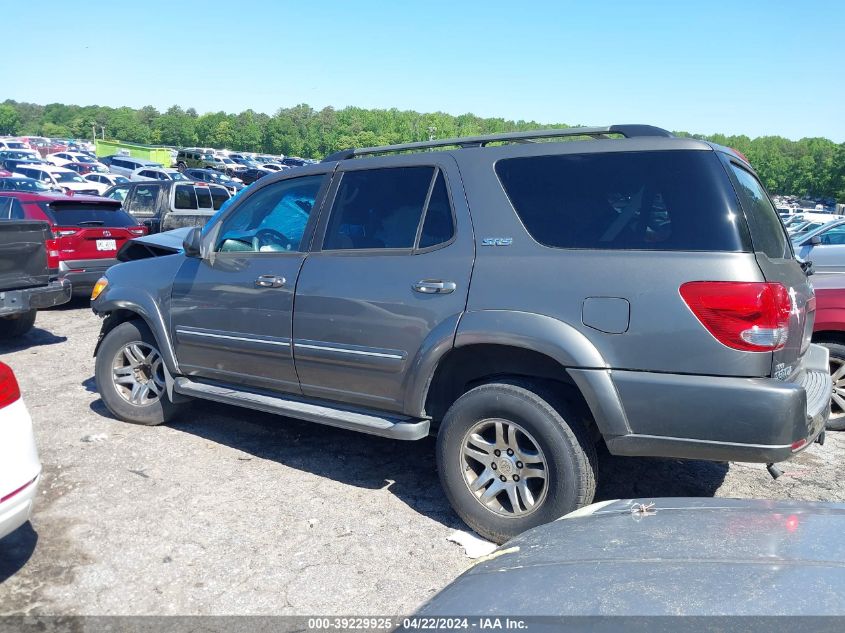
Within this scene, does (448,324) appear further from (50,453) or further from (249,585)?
(50,453)

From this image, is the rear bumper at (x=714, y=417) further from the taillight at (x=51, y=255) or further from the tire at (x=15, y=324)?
the tire at (x=15, y=324)

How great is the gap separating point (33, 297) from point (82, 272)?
2363 millimetres

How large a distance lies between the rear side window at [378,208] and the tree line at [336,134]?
245 ft

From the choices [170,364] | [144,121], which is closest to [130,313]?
[170,364]

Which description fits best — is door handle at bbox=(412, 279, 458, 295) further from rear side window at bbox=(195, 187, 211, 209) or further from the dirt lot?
rear side window at bbox=(195, 187, 211, 209)

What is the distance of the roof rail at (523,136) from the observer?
362 cm

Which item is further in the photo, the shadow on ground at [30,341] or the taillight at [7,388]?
the shadow on ground at [30,341]

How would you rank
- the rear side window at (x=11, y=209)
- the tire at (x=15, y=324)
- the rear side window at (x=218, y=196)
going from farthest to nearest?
the rear side window at (x=218, y=196)
the rear side window at (x=11, y=209)
the tire at (x=15, y=324)

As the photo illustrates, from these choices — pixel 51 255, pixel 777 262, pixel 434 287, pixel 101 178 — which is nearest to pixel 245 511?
pixel 434 287

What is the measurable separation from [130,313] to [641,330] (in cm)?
400

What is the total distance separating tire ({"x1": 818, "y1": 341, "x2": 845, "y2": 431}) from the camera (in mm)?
5301

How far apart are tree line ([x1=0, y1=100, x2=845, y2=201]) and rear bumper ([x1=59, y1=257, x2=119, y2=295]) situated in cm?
6902

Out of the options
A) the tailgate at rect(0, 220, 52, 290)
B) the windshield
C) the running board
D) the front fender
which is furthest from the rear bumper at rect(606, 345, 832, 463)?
the windshield

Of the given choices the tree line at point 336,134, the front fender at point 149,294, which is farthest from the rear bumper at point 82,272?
the tree line at point 336,134
